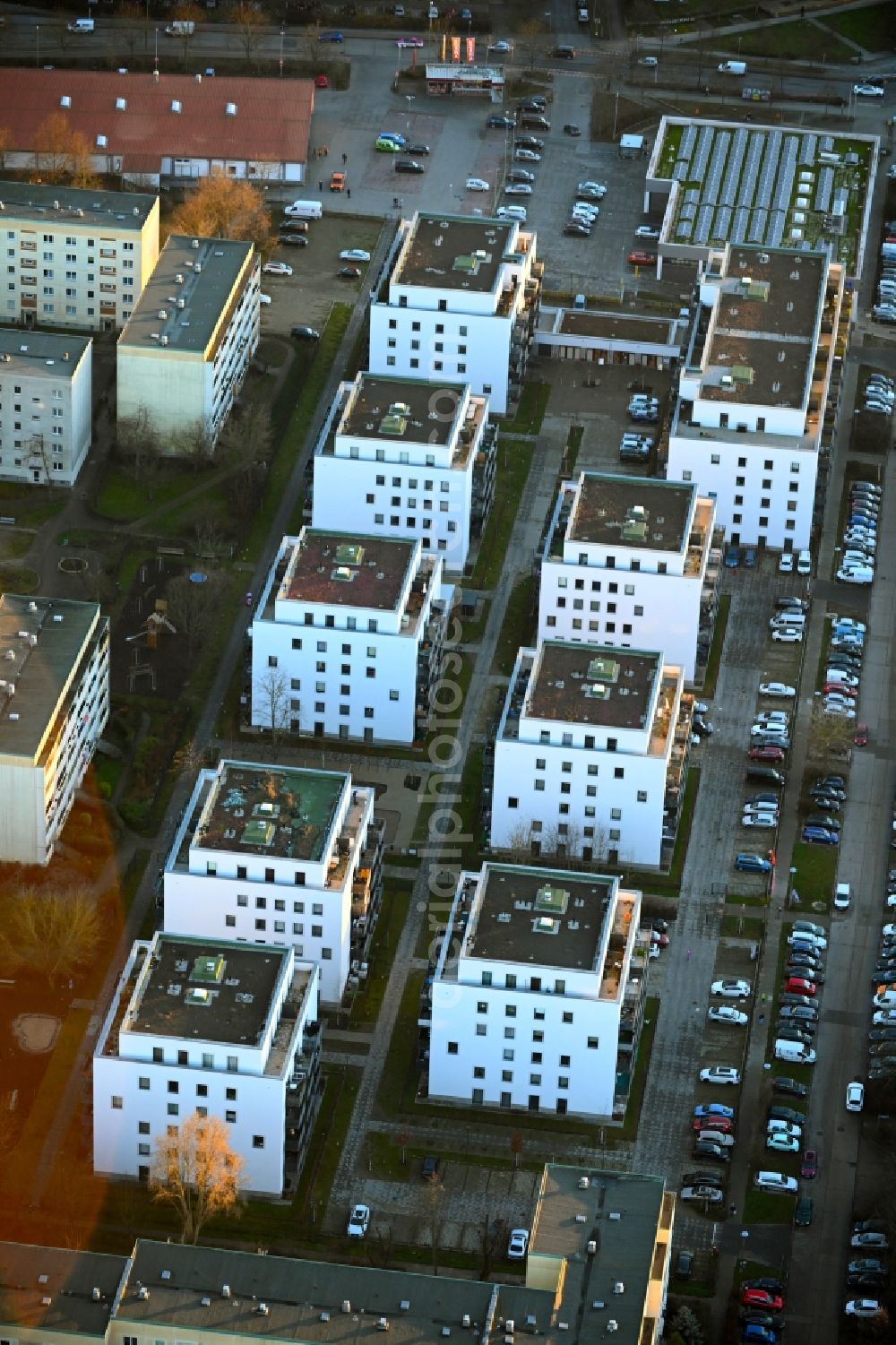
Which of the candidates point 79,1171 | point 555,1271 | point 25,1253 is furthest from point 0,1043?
point 555,1271

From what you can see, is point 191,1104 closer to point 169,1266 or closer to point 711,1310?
point 169,1266

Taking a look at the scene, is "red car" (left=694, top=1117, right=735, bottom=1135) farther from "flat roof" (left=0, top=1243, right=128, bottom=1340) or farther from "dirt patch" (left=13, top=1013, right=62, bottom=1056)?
"flat roof" (left=0, top=1243, right=128, bottom=1340)

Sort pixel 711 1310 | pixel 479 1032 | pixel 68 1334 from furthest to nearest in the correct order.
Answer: pixel 479 1032
pixel 711 1310
pixel 68 1334

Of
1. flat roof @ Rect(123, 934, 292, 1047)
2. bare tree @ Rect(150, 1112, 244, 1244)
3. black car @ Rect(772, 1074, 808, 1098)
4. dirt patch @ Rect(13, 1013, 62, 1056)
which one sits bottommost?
dirt patch @ Rect(13, 1013, 62, 1056)

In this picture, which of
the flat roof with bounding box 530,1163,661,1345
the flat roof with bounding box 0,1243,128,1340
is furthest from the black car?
the flat roof with bounding box 0,1243,128,1340

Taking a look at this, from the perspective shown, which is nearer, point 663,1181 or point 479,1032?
point 663,1181

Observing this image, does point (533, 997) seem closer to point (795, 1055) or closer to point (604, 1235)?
point (795, 1055)

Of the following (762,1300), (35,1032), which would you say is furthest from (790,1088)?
(35,1032)
